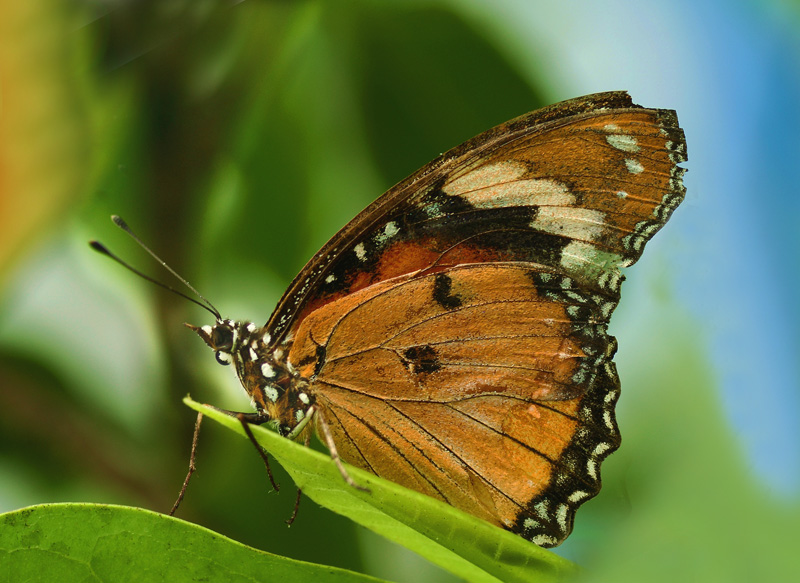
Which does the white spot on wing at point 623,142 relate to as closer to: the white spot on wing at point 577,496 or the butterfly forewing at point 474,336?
the butterfly forewing at point 474,336

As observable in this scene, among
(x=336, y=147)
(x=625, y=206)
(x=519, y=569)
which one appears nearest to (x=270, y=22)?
(x=336, y=147)

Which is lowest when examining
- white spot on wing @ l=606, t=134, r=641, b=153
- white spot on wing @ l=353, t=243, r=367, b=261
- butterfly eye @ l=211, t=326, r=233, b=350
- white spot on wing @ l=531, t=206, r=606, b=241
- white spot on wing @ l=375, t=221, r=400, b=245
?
butterfly eye @ l=211, t=326, r=233, b=350

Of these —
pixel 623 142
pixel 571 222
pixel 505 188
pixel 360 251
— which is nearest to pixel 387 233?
A: pixel 360 251

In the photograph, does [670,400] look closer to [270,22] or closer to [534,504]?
[534,504]

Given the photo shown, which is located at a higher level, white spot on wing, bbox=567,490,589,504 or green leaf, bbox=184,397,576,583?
white spot on wing, bbox=567,490,589,504

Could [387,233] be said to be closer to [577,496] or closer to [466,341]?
[466,341]

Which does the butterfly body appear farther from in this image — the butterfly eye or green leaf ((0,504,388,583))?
green leaf ((0,504,388,583))

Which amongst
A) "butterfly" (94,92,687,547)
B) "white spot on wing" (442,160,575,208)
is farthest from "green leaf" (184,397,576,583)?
"white spot on wing" (442,160,575,208)

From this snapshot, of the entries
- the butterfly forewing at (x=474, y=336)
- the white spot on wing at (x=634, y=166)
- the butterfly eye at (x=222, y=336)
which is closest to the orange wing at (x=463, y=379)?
the butterfly forewing at (x=474, y=336)
